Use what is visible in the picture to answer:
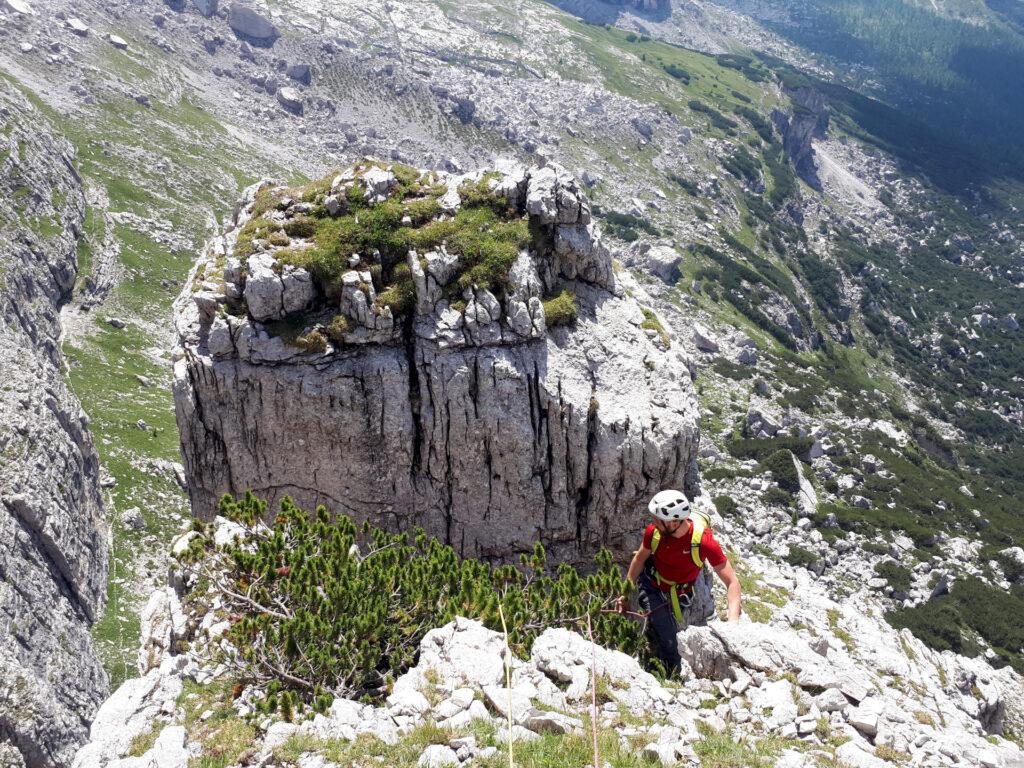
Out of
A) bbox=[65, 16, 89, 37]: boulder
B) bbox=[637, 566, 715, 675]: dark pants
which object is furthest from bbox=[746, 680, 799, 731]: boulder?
bbox=[65, 16, 89, 37]: boulder

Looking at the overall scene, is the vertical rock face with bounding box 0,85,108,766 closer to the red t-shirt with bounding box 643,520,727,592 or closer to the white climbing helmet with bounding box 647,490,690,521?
the red t-shirt with bounding box 643,520,727,592

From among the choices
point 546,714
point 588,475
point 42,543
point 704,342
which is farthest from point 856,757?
point 704,342

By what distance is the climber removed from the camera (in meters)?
15.9

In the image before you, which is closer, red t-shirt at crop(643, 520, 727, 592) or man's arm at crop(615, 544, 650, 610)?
red t-shirt at crop(643, 520, 727, 592)

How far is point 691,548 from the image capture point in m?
16.7

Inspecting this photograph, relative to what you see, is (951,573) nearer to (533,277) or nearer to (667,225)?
(533,277)

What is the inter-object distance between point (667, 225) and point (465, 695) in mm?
199918

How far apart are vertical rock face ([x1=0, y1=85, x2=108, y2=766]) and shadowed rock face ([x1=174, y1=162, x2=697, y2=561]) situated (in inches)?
1033

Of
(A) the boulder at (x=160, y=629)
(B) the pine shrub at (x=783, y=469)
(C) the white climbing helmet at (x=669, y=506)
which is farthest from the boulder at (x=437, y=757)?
(B) the pine shrub at (x=783, y=469)

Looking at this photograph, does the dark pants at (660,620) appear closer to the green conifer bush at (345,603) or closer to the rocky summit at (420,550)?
the rocky summit at (420,550)

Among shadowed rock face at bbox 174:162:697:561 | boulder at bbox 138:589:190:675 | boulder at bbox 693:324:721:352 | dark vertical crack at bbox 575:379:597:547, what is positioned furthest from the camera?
boulder at bbox 693:324:721:352

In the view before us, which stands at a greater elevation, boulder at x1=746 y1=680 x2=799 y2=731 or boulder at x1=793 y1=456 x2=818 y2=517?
boulder at x1=746 y1=680 x2=799 y2=731

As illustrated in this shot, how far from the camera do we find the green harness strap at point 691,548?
16.5 metres

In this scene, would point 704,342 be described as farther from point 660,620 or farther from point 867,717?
point 867,717
